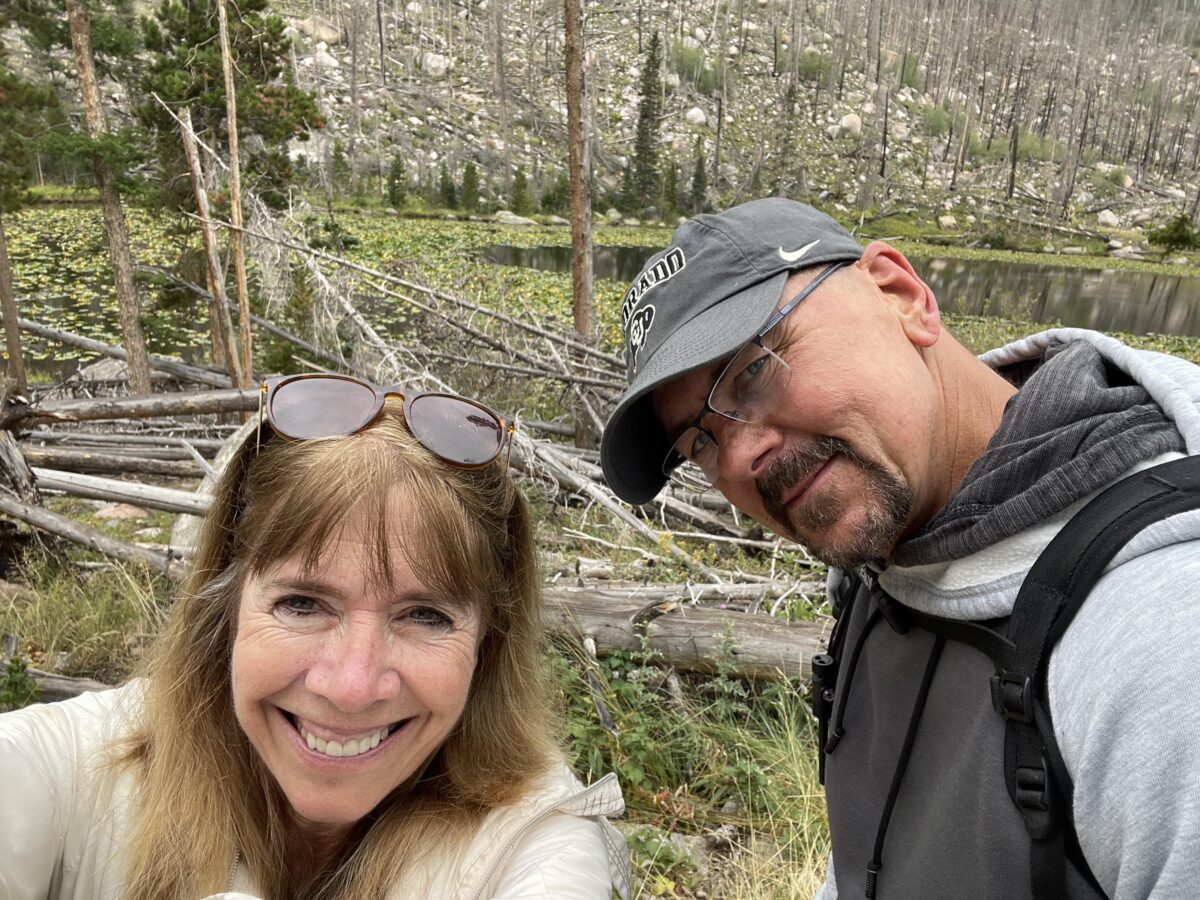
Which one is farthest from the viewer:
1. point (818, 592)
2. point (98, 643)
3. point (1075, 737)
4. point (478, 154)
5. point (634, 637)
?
point (478, 154)

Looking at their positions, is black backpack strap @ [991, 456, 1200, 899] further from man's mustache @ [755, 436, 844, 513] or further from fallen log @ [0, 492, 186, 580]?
fallen log @ [0, 492, 186, 580]

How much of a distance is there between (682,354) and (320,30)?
6789 cm

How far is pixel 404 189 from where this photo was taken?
42.3m

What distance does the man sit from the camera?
37.4 inches

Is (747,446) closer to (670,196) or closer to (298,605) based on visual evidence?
(298,605)

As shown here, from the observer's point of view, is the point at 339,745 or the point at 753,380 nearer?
the point at 339,745

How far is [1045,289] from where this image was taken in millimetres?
30766

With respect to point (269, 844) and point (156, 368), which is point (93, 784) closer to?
point (269, 844)

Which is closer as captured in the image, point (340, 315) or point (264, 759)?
point (264, 759)

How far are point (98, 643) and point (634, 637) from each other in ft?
8.94

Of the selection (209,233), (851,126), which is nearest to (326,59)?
(851,126)

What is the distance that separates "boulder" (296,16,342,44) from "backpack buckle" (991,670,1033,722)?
65790 millimetres

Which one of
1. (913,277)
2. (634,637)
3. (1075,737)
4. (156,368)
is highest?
(913,277)

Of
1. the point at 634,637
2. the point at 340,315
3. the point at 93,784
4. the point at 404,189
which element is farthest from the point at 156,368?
the point at 404,189
